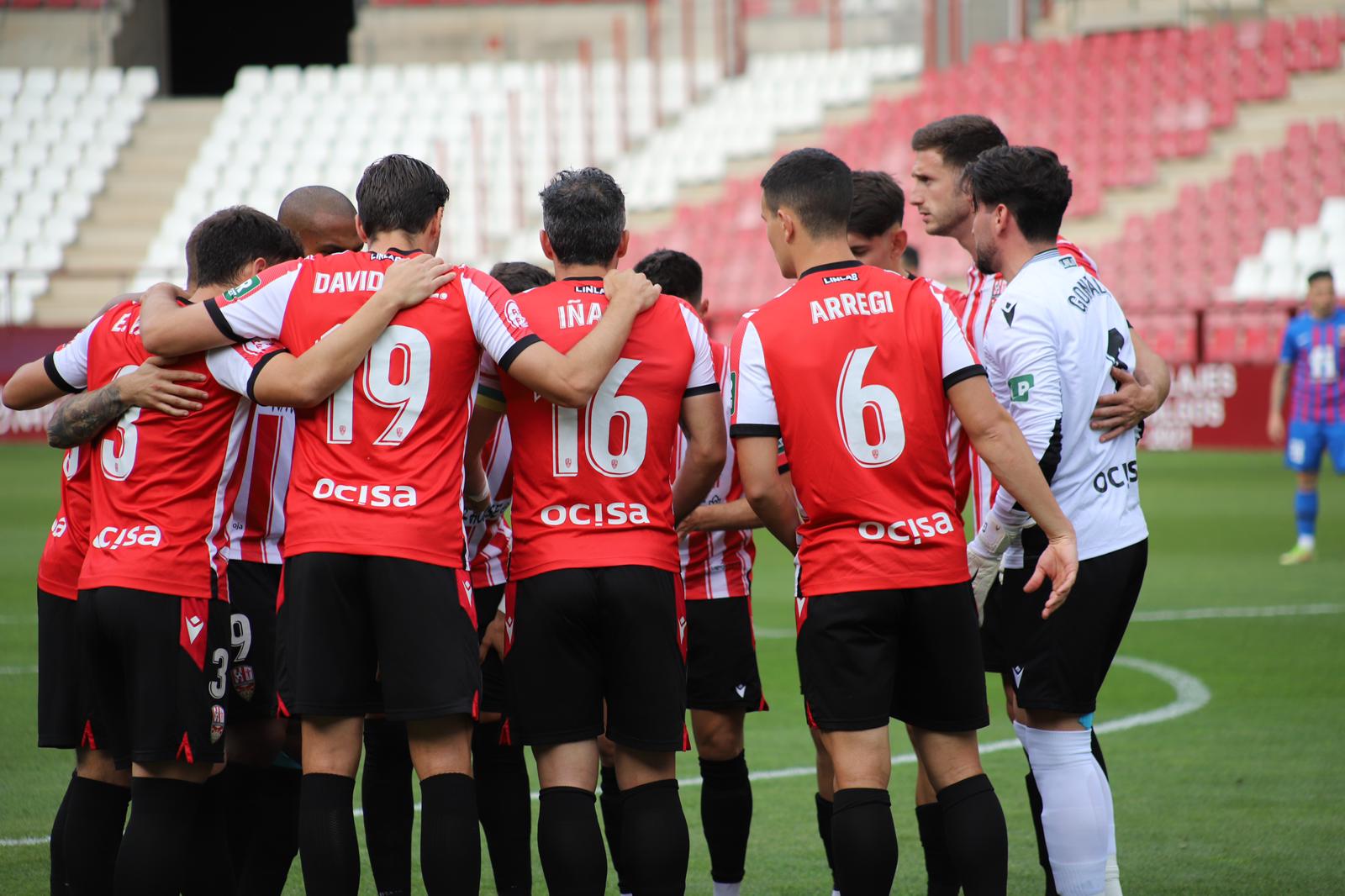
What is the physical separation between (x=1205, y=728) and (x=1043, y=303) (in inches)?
149

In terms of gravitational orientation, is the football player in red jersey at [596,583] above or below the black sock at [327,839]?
above

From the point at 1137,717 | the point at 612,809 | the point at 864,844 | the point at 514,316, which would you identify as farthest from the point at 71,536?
the point at 1137,717

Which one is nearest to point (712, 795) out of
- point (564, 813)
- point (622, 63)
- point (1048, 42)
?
point (564, 813)

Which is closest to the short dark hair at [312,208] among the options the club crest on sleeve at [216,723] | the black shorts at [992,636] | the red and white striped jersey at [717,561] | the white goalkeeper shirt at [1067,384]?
the red and white striped jersey at [717,561]

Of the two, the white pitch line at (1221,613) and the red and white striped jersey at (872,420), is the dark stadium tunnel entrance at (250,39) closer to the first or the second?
the white pitch line at (1221,613)

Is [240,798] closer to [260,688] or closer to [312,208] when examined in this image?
[260,688]

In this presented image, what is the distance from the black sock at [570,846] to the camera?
4.00 meters

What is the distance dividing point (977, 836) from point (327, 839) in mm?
1707

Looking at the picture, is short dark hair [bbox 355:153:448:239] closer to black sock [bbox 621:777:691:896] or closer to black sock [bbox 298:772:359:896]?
black sock [bbox 298:772:359:896]

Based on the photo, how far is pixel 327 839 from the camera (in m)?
3.88

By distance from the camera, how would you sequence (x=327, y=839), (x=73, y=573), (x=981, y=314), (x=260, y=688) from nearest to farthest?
(x=327, y=839), (x=73, y=573), (x=260, y=688), (x=981, y=314)

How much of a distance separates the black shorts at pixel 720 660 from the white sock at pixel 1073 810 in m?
1.02

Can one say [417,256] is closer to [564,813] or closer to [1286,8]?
[564,813]

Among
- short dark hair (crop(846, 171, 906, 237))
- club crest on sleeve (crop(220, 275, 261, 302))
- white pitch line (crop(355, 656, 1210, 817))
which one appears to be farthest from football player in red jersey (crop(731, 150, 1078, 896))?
white pitch line (crop(355, 656, 1210, 817))
